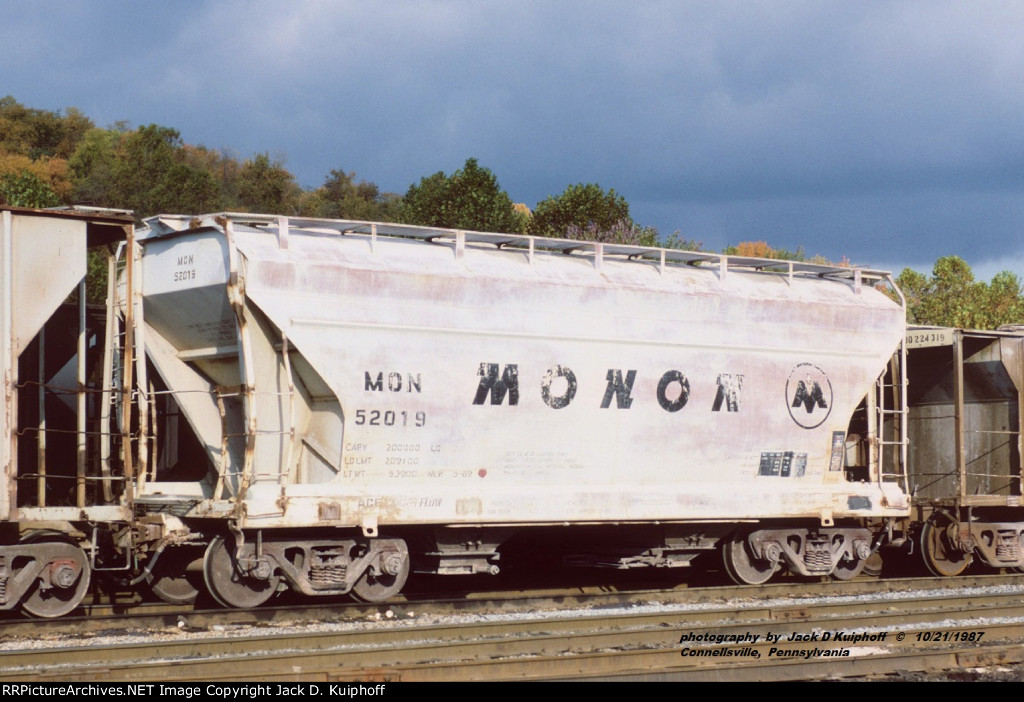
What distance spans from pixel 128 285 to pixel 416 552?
4511 millimetres

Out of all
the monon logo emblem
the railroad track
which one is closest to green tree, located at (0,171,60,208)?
the monon logo emblem

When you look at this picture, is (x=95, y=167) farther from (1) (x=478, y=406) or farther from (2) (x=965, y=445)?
(1) (x=478, y=406)

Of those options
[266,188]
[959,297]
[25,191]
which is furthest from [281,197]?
[959,297]

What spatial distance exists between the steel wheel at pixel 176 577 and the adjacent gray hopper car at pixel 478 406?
0.13 feet

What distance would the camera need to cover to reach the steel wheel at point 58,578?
11.7 m

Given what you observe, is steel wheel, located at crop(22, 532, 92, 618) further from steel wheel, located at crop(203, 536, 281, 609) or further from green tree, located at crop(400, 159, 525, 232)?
green tree, located at crop(400, 159, 525, 232)

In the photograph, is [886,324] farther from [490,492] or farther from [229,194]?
[229,194]

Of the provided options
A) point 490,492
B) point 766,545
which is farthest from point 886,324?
point 490,492

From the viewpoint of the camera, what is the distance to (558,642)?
A: 10.7 meters

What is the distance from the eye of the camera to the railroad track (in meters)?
8.95

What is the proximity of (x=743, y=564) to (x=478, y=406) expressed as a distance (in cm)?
480

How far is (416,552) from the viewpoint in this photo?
13875 millimetres

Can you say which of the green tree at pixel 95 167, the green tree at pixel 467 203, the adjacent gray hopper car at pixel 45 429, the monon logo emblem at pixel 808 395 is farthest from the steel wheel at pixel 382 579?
the green tree at pixel 95 167

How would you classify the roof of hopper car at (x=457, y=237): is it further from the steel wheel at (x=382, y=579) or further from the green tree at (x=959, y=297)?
the green tree at (x=959, y=297)
